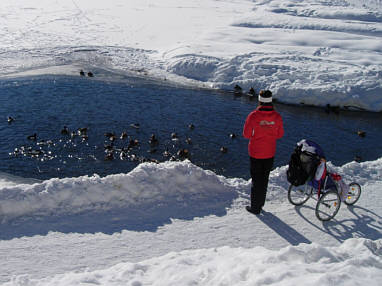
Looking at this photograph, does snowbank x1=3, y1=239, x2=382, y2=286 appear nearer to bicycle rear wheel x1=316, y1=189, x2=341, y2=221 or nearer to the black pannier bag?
bicycle rear wheel x1=316, y1=189, x2=341, y2=221

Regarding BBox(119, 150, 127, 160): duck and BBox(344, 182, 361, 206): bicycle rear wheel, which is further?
BBox(119, 150, 127, 160): duck

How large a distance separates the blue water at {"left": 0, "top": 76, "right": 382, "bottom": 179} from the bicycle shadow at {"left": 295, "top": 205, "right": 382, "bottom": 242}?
4.23 meters

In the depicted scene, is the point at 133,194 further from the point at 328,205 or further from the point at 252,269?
the point at 328,205

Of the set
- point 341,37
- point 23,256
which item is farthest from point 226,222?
point 341,37

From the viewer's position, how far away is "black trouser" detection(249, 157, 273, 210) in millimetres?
7199

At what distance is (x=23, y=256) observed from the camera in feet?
19.7

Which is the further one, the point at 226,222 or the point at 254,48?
the point at 254,48

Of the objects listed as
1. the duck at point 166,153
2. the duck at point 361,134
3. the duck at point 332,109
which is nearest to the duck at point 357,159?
the duck at point 361,134

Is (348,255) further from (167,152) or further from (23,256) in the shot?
(167,152)

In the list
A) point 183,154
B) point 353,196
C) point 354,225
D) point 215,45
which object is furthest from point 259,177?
point 215,45

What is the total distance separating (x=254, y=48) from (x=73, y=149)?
1579cm

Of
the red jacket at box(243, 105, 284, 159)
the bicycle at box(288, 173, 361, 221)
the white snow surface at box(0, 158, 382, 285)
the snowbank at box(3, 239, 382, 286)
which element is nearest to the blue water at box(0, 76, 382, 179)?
the white snow surface at box(0, 158, 382, 285)

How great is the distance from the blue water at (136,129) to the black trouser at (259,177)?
415 cm

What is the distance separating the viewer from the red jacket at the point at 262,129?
6828 millimetres
